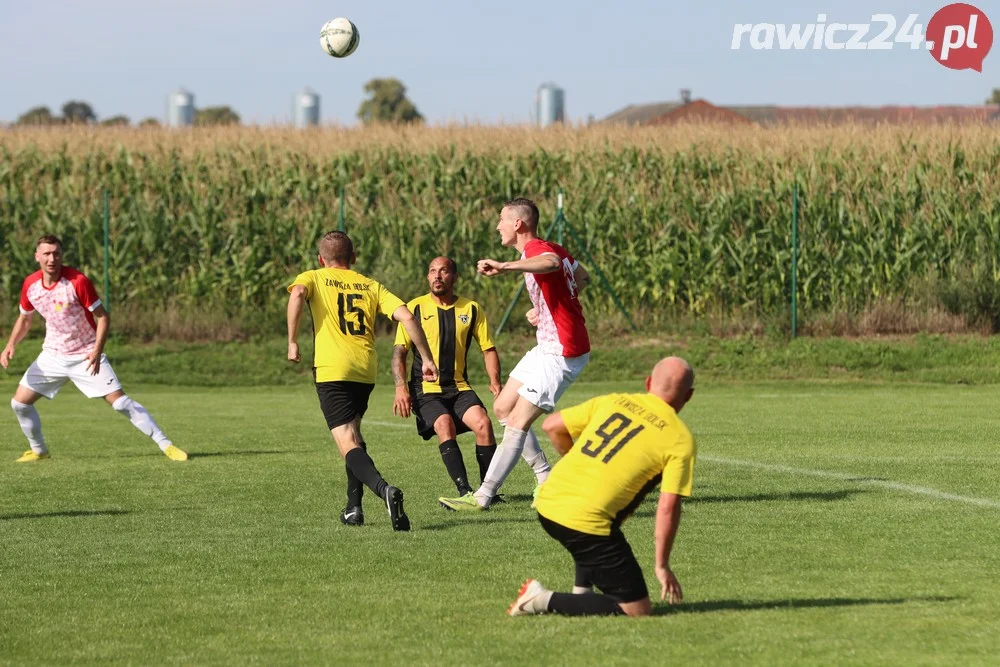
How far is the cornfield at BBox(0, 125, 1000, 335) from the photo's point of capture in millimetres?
27453

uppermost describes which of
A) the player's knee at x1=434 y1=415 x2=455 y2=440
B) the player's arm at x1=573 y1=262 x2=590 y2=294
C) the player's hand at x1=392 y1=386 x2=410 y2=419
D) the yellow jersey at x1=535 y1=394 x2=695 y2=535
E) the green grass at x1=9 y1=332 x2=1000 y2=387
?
the player's arm at x1=573 y1=262 x2=590 y2=294

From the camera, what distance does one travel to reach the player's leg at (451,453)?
1091 cm

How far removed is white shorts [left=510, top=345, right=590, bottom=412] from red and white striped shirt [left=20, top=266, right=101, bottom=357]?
5.27 meters

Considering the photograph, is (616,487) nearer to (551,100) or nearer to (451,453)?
(451,453)

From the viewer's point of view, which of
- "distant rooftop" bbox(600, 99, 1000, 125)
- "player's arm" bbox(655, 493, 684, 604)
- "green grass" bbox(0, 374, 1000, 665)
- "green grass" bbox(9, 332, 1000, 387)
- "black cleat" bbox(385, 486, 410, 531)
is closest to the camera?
"green grass" bbox(0, 374, 1000, 665)

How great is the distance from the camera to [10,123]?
36.8m

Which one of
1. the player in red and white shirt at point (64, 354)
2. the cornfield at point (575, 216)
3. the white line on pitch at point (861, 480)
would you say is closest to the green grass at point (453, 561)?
the white line on pitch at point (861, 480)

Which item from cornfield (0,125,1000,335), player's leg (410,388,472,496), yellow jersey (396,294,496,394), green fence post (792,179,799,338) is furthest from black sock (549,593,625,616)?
cornfield (0,125,1000,335)

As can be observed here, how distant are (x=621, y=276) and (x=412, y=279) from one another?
12.9ft

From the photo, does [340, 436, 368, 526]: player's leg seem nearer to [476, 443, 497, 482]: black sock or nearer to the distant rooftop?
[476, 443, 497, 482]: black sock

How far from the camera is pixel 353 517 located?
9.87 m

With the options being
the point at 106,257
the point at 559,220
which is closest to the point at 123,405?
the point at 106,257

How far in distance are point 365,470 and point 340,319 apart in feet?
3.60

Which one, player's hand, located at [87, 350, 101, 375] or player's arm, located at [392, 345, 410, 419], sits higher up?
player's arm, located at [392, 345, 410, 419]
